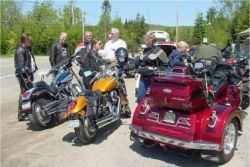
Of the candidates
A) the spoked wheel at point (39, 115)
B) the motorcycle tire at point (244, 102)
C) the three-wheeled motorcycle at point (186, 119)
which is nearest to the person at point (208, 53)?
the motorcycle tire at point (244, 102)

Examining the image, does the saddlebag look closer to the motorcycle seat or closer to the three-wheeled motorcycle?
the three-wheeled motorcycle

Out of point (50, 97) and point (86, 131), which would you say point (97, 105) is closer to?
point (86, 131)

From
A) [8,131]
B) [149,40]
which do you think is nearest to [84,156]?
[8,131]

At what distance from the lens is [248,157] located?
218 inches

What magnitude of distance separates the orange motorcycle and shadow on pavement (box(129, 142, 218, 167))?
0.79 meters

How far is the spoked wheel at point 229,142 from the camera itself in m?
5.14

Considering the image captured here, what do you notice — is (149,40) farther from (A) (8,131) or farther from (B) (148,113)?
(A) (8,131)

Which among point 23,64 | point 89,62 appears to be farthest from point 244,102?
point 23,64

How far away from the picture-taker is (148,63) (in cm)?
725

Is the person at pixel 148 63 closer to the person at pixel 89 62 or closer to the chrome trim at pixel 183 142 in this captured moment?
the person at pixel 89 62

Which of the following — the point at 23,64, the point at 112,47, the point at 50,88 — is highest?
the point at 112,47

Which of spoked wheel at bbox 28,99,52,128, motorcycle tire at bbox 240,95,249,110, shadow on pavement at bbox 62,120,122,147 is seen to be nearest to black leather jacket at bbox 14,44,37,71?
spoked wheel at bbox 28,99,52,128

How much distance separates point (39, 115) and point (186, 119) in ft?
10.7

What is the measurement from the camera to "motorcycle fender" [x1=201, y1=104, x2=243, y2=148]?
4988mm
